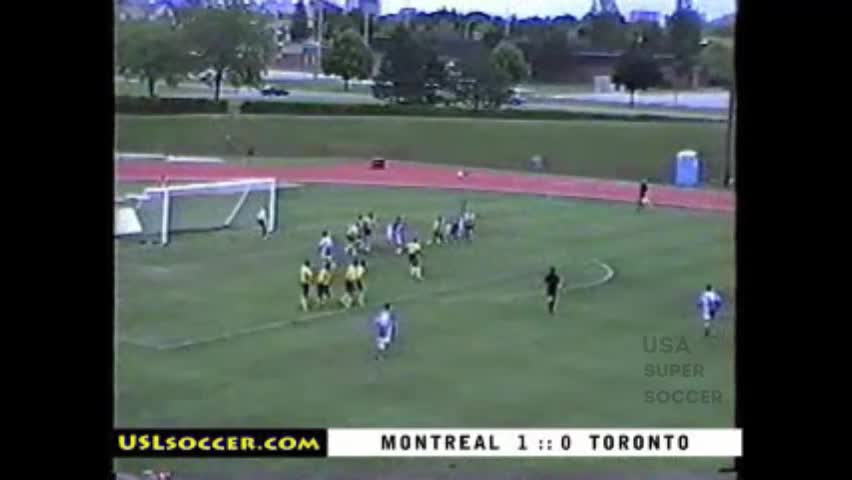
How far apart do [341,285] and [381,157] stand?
27 cm

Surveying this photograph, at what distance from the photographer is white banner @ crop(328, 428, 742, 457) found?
3033 millimetres

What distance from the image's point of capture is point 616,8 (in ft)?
10.3

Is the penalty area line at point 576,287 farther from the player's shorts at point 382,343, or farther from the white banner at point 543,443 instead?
the white banner at point 543,443

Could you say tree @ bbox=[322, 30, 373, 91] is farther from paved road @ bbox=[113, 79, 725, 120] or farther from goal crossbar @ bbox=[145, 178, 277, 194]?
goal crossbar @ bbox=[145, 178, 277, 194]

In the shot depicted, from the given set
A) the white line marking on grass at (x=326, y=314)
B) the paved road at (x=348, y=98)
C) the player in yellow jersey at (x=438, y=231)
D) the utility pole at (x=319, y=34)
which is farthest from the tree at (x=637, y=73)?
the utility pole at (x=319, y=34)

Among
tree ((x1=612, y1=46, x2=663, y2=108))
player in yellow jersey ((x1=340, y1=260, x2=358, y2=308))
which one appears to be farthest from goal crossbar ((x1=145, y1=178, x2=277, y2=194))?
tree ((x1=612, y1=46, x2=663, y2=108))

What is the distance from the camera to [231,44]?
322 cm

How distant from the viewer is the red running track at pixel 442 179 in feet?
10.4

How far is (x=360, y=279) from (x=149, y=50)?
0.65 meters

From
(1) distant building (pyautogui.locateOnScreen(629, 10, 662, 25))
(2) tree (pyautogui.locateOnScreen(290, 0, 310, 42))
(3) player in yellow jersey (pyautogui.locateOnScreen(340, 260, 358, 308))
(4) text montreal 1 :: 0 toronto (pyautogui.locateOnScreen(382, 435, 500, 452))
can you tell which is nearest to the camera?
(4) text montreal 1 :: 0 toronto (pyautogui.locateOnScreen(382, 435, 500, 452))

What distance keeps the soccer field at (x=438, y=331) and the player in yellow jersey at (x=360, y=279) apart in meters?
0.02

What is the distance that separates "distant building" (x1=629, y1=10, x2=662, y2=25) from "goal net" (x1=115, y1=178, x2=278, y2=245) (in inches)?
30.0
